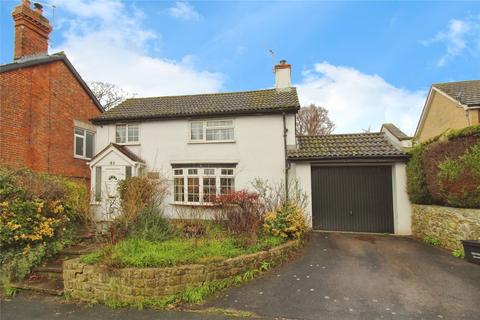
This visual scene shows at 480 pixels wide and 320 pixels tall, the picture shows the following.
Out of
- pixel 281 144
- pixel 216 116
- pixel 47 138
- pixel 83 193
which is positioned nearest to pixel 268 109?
pixel 281 144

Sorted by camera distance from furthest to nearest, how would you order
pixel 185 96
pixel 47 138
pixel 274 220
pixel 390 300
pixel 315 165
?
pixel 185 96, pixel 47 138, pixel 315 165, pixel 274 220, pixel 390 300

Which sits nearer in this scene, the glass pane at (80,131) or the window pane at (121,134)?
the window pane at (121,134)

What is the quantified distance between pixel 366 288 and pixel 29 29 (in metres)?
18.1

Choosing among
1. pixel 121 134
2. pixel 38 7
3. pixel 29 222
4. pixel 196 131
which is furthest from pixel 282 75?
pixel 38 7

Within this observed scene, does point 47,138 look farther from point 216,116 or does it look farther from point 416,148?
point 416,148

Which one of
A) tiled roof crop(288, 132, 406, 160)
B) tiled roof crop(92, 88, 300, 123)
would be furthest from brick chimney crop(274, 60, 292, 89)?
tiled roof crop(288, 132, 406, 160)

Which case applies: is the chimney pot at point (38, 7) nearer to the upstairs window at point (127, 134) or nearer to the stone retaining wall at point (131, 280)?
the upstairs window at point (127, 134)

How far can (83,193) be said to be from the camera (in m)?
9.53

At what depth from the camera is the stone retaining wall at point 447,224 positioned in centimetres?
717

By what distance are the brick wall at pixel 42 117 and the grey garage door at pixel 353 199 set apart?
12.5m

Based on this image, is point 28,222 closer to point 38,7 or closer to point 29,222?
point 29,222

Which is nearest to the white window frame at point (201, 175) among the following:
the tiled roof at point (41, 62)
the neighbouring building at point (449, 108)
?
the tiled roof at point (41, 62)

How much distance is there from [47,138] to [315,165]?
41.5 ft

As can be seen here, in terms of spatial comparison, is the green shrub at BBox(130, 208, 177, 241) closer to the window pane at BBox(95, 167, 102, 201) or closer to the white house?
the white house
